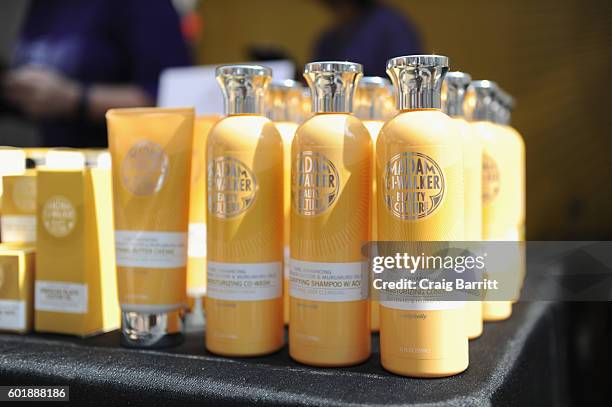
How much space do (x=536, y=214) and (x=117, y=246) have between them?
5.39 feet

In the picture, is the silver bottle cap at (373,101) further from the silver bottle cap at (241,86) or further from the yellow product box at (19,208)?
the yellow product box at (19,208)

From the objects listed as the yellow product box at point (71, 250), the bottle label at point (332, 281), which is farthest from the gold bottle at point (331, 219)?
the yellow product box at point (71, 250)

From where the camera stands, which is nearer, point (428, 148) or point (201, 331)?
point (428, 148)

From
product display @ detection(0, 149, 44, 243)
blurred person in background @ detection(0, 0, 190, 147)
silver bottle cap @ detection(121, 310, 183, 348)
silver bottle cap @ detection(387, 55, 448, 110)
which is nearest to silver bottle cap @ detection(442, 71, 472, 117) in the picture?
silver bottle cap @ detection(387, 55, 448, 110)

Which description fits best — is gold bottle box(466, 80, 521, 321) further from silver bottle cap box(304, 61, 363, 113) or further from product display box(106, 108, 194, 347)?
product display box(106, 108, 194, 347)

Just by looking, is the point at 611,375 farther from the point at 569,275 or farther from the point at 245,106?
the point at 245,106

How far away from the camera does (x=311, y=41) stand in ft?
7.28

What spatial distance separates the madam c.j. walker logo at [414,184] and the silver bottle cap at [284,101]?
212 mm

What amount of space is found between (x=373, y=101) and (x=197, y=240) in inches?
9.1

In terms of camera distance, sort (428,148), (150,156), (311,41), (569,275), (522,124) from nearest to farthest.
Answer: (428,148) → (150,156) → (569,275) → (522,124) → (311,41)

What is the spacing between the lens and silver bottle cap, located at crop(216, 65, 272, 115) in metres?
0.51

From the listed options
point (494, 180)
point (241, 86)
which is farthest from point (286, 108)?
point (494, 180)

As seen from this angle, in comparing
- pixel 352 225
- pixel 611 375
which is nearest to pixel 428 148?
pixel 352 225

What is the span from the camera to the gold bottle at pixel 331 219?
476 millimetres
